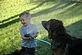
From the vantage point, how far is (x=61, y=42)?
5.87m

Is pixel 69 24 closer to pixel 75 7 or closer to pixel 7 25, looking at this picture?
pixel 7 25

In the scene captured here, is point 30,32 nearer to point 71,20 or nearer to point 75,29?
point 75,29

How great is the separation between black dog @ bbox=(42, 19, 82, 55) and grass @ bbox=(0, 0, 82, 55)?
288cm

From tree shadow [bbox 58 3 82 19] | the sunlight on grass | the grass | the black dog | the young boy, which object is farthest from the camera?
tree shadow [bbox 58 3 82 19]

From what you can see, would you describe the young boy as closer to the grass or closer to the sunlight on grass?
the grass

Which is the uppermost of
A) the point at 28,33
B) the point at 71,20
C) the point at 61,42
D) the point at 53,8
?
the point at 61,42

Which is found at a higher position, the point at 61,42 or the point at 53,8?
the point at 61,42

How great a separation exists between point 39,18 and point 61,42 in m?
8.96

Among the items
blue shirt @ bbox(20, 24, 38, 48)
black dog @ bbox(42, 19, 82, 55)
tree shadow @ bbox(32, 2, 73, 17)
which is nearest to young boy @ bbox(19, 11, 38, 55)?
blue shirt @ bbox(20, 24, 38, 48)

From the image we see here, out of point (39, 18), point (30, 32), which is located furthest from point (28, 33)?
point (39, 18)

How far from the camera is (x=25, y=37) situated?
7.37 m

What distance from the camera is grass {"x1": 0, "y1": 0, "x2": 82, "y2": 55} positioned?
33.6ft

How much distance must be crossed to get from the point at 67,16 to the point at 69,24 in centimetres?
200

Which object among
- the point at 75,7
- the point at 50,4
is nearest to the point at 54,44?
the point at 75,7
